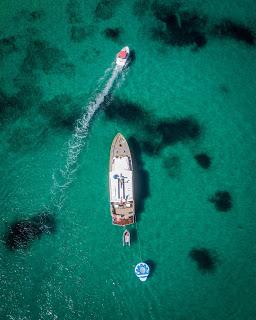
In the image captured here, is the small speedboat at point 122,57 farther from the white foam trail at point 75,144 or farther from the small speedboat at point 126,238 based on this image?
the small speedboat at point 126,238

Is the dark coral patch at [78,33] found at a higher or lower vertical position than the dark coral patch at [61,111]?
higher

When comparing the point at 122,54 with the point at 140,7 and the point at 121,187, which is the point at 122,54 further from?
the point at 121,187

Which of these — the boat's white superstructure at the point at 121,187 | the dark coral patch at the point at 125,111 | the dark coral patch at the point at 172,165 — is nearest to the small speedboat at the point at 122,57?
the dark coral patch at the point at 125,111

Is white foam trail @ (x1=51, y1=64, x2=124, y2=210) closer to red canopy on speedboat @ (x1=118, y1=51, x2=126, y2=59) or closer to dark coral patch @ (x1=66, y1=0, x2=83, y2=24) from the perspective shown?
red canopy on speedboat @ (x1=118, y1=51, x2=126, y2=59)

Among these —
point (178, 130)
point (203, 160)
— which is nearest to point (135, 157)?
point (178, 130)

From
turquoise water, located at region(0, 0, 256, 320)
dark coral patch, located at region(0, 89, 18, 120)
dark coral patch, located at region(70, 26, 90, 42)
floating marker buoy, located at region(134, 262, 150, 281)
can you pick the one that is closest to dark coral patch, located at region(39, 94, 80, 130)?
turquoise water, located at region(0, 0, 256, 320)
